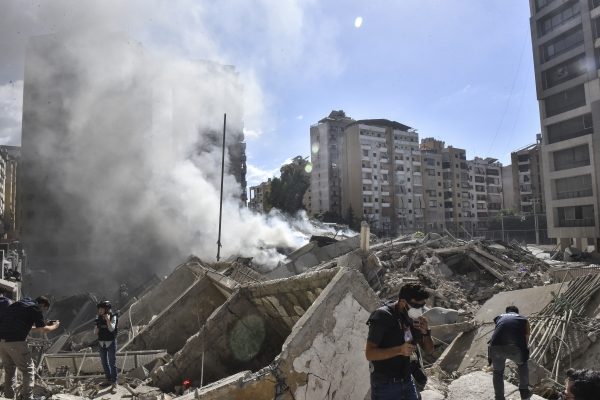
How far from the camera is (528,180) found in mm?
60156

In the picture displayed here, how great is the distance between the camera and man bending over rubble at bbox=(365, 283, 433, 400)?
267 cm

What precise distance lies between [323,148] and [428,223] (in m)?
17.7

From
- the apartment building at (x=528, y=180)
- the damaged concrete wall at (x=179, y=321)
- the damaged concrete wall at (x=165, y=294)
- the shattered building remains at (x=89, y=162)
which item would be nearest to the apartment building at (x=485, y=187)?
the apartment building at (x=528, y=180)

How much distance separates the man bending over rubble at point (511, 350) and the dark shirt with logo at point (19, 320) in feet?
15.4

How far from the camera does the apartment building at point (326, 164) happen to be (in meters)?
57.4

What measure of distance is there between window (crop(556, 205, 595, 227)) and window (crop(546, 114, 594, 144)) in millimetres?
4720

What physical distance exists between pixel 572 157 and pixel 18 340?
3164 cm

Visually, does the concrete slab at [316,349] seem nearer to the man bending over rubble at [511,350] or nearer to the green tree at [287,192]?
the man bending over rubble at [511,350]

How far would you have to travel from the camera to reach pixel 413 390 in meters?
2.79

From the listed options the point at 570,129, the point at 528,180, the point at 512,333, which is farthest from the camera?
the point at 528,180

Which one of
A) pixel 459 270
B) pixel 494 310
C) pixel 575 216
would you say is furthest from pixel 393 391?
pixel 575 216

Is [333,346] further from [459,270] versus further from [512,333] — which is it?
[459,270]

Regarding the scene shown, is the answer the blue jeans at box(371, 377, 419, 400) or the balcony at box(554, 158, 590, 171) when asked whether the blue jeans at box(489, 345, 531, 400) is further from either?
the balcony at box(554, 158, 590, 171)

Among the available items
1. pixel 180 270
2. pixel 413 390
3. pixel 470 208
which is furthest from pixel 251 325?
pixel 470 208
